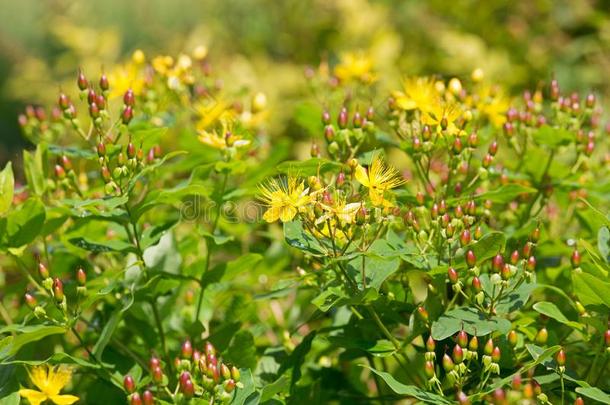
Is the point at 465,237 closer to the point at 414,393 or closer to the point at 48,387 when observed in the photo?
the point at 414,393

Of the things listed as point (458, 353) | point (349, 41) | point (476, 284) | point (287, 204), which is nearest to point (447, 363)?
point (458, 353)

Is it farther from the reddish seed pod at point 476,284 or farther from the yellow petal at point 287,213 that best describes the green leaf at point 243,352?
the reddish seed pod at point 476,284

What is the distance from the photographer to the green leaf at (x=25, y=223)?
1.64 metres

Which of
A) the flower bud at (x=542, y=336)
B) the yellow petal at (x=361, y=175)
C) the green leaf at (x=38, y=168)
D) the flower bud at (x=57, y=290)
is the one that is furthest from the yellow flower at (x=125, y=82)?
the flower bud at (x=542, y=336)

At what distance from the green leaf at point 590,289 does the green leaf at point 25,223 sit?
103 centimetres

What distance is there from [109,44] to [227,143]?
3.43 meters

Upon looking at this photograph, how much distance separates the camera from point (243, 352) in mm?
1689

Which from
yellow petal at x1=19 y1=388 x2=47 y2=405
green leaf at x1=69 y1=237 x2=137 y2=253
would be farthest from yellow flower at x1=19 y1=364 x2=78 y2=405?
green leaf at x1=69 y1=237 x2=137 y2=253

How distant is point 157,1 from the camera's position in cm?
611

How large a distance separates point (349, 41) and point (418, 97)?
10.4ft

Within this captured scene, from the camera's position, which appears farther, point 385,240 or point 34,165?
point 34,165

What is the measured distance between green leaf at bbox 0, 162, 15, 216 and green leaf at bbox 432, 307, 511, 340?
2.96ft

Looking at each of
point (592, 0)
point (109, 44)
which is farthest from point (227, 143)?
point (592, 0)

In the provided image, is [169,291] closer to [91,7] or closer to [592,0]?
[592,0]
